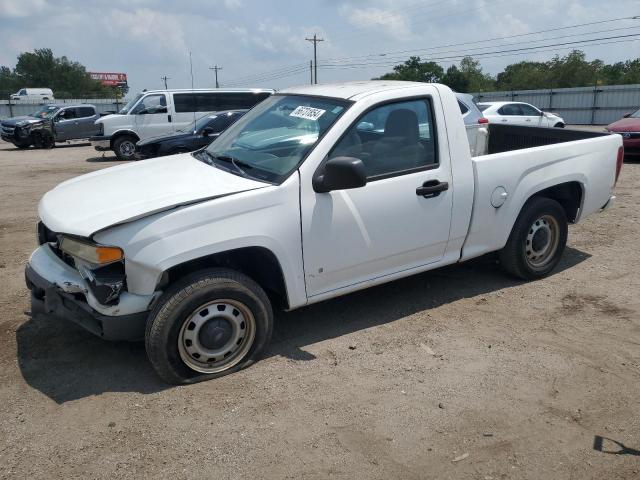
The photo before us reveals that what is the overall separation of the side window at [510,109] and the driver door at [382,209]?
13.9 metres

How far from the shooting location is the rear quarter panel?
4578 millimetres

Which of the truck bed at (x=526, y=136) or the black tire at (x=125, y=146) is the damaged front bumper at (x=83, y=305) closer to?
the truck bed at (x=526, y=136)

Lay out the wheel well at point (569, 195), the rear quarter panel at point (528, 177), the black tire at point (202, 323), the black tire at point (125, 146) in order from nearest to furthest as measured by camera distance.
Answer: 1. the black tire at point (202, 323)
2. the rear quarter panel at point (528, 177)
3. the wheel well at point (569, 195)
4. the black tire at point (125, 146)

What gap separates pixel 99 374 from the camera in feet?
12.1

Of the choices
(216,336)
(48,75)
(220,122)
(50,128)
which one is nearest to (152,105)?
(220,122)

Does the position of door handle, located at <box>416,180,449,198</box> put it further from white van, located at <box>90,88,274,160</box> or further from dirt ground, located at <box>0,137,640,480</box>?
white van, located at <box>90,88,274,160</box>

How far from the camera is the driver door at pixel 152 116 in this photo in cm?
1736

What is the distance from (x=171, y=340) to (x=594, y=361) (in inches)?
113

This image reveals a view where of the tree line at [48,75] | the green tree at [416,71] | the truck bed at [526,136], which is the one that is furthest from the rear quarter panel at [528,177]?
the tree line at [48,75]

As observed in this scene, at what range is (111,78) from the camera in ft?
356

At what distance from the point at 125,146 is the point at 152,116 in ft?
4.22

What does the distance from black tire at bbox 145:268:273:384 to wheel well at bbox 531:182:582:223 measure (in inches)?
125

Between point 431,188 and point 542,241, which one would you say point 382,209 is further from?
point 542,241

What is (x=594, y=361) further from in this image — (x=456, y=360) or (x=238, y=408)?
(x=238, y=408)
